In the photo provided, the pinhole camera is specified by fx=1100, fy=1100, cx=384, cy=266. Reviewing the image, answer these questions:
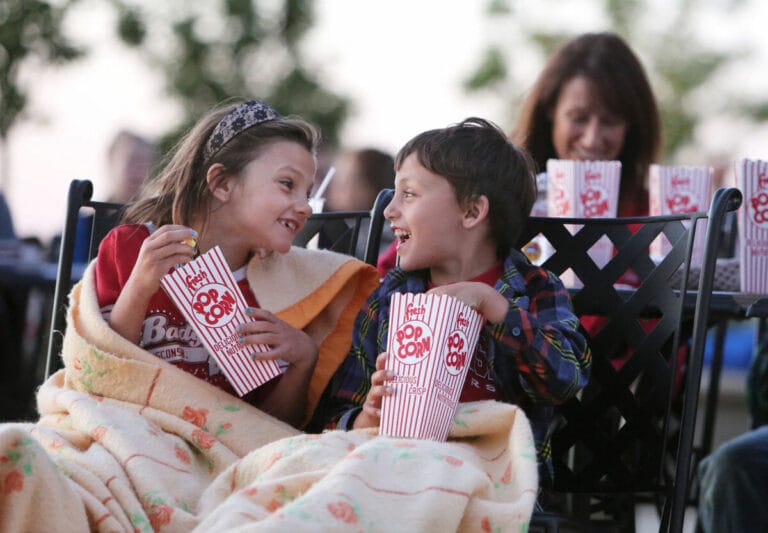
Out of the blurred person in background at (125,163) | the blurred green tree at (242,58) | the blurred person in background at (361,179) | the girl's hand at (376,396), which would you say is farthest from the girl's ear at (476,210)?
the blurred green tree at (242,58)

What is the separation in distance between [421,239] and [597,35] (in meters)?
1.81

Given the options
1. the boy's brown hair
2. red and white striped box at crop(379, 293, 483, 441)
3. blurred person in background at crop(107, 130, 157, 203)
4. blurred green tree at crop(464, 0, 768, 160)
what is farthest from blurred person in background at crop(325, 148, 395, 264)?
blurred green tree at crop(464, 0, 768, 160)

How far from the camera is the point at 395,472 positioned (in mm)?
1840

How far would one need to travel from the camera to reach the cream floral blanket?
5.67 feet

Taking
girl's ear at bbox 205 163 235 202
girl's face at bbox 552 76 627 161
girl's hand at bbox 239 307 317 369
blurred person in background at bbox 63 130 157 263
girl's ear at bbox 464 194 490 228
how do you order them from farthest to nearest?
blurred person in background at bbox 63 130 157 263
girl's face at bbox 552 76 627 161
girl's ear at bbox 205 163 235 202
girl's ear at bbox 464 194 490 228
girl's hand at bbox 239 307 317 369

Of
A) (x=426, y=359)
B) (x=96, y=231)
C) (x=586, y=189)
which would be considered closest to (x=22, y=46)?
(x=96, y=231)

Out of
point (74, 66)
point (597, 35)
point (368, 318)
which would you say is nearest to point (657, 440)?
point (368, 318)

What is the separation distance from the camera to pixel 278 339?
93.1 inches

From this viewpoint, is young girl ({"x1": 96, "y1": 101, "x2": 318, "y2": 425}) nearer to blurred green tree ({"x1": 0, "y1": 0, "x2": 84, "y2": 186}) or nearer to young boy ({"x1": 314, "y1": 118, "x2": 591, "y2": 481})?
young boy ({"x1": 314, "y1": 118, "x2": 591, "y2": 481})

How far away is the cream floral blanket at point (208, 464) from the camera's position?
173 centimetres

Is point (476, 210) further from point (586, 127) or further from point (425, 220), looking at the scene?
point (586, 127)

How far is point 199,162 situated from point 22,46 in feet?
38.9

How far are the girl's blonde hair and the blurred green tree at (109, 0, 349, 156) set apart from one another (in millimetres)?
16990

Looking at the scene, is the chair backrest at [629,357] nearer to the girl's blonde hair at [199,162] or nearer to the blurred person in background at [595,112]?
the girl's blonde hair at [199,162]
